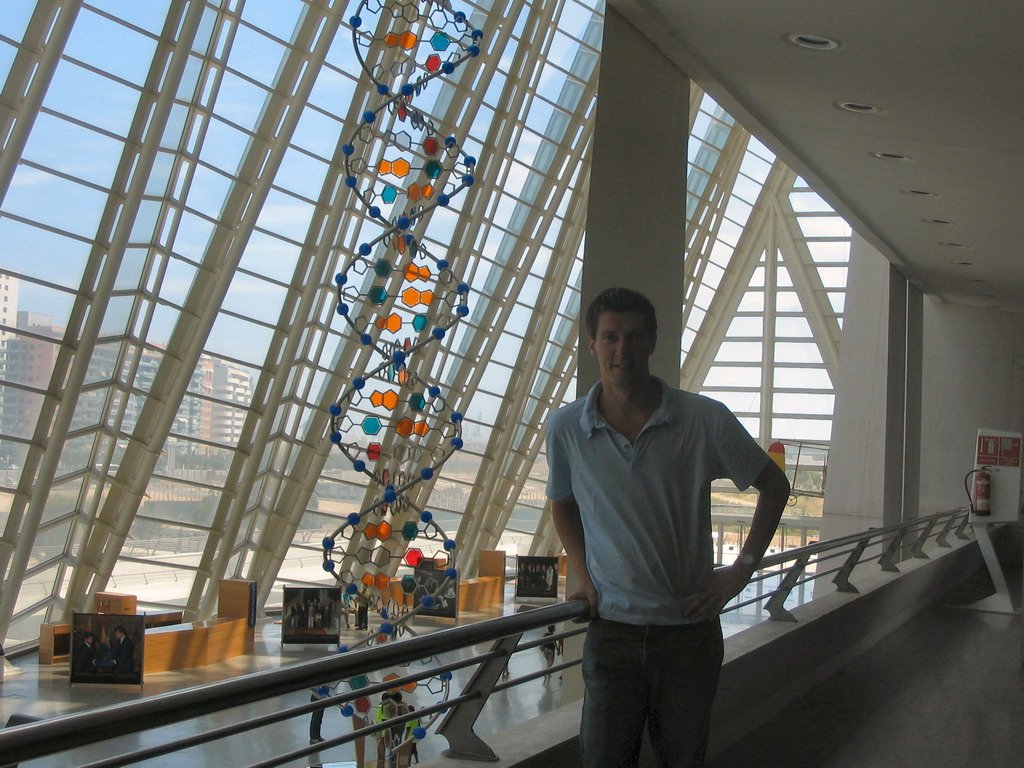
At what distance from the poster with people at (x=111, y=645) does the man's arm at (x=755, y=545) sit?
12.6 metres

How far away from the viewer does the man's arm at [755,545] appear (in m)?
2.70

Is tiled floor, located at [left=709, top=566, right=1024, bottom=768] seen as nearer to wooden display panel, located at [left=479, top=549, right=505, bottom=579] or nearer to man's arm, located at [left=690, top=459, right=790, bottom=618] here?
man's arm, located at [left=690, top=459, right=790, bottom=618]

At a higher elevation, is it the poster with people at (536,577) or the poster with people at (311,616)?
the poster with people at (536,577)

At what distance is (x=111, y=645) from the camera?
13.9 metres

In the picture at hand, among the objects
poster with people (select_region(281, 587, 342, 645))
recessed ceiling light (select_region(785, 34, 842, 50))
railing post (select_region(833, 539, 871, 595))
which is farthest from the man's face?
poster with people (select_region(281, 587, 342, 645))

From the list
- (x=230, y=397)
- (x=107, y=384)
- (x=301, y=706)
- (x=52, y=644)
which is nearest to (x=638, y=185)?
(x=301, y=706)

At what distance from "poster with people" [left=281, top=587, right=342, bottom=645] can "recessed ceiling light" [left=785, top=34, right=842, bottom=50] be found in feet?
37.4

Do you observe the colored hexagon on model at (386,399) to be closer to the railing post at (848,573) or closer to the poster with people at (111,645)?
the railing post at (848,573)

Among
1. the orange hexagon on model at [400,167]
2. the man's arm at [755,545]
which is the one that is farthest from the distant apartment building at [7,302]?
the man's arm at [755,545]

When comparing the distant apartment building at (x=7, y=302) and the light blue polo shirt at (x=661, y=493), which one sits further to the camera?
the distant apartment building at (x=7, y=302)

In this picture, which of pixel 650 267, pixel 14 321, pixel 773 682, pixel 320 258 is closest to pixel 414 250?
pixel 650 267

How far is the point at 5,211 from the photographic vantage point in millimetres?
14102

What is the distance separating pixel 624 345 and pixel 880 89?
459 centimetres

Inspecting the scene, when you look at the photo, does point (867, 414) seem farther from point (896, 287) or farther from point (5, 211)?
point (5, 211)
